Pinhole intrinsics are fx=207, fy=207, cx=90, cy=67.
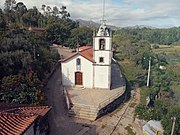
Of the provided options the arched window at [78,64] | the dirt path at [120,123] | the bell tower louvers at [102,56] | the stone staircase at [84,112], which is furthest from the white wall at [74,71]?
the stone staircase at [84,112]

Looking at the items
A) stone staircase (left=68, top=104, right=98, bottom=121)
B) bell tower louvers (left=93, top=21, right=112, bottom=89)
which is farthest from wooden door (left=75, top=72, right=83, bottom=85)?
stone staircase (left=68, top=104, right=98, bottom=121)

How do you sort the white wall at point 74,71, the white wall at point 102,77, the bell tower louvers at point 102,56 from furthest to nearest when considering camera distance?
the white wall at point 74,71, the white wall at point 102,77, the bell tower louvers at point 102,56

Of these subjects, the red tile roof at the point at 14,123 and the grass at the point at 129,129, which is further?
the grass at the point at 129,129

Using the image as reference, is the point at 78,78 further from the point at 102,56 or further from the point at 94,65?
the point at 102,56

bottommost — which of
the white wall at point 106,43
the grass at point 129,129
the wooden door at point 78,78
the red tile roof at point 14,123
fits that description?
the grass at point 129,129

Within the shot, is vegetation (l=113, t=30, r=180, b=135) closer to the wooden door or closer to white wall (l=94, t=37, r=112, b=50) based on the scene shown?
white wall (l=94, t=37, r=112, b=50)

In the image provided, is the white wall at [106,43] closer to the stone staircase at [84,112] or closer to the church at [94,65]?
the church at [94,65]

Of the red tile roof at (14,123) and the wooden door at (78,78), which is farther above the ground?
the red tile roof at (14,123)

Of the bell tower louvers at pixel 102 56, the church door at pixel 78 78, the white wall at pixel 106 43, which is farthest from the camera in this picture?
the church door at pixel 78 78
